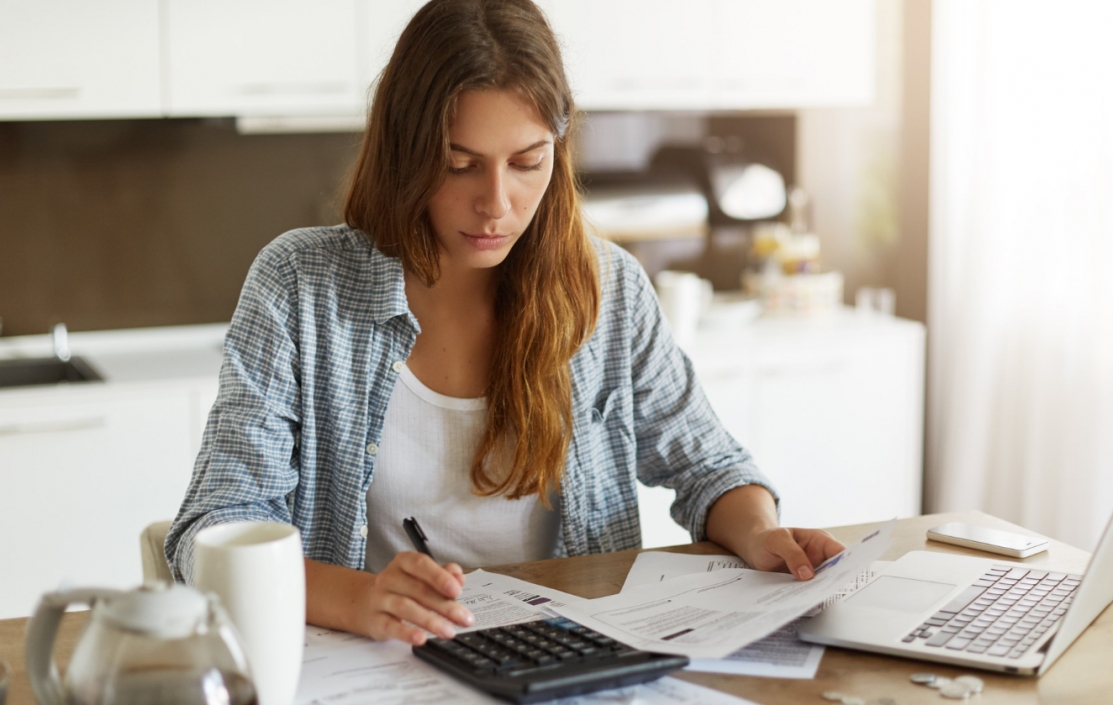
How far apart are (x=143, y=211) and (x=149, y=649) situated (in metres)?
2.36

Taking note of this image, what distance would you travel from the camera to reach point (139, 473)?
2.41 m

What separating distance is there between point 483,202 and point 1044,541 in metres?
0.78

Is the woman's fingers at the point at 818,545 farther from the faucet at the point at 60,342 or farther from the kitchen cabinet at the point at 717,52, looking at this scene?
the faucet at the point at 60,342

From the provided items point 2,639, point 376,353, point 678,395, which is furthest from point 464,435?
point 2,639

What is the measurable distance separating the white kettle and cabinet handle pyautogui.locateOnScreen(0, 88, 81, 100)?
2.00 m

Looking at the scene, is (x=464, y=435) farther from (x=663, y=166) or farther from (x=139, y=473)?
(x=663, y=166)

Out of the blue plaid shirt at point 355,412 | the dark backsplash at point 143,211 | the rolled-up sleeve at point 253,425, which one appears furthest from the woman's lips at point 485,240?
the dark backsplash at point 143,211

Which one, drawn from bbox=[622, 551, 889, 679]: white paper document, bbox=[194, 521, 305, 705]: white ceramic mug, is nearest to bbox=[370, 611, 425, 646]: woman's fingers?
bbox=[194, 521, 305, 705]: white ceramic mug

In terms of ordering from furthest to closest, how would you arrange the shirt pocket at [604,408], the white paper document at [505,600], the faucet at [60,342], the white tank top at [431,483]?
the faucet at [60,342]
the shirt pocket at [604,408]
the white tank top at [431,483]
the white paper document at [505,600]

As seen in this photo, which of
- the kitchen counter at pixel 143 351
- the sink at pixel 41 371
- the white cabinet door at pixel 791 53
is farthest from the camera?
the white cabinet door at pixel 791 53

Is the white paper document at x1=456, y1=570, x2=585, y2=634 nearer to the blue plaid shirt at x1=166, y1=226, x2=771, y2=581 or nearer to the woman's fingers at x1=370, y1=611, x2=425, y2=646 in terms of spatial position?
the woman's fingers at x1=370, y1=611, x2=425, y2=646

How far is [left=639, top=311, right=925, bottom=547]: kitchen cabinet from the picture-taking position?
2.90 metres

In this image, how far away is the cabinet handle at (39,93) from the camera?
95.7 inches

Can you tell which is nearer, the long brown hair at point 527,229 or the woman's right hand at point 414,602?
the woman's right hand at point 414,602
